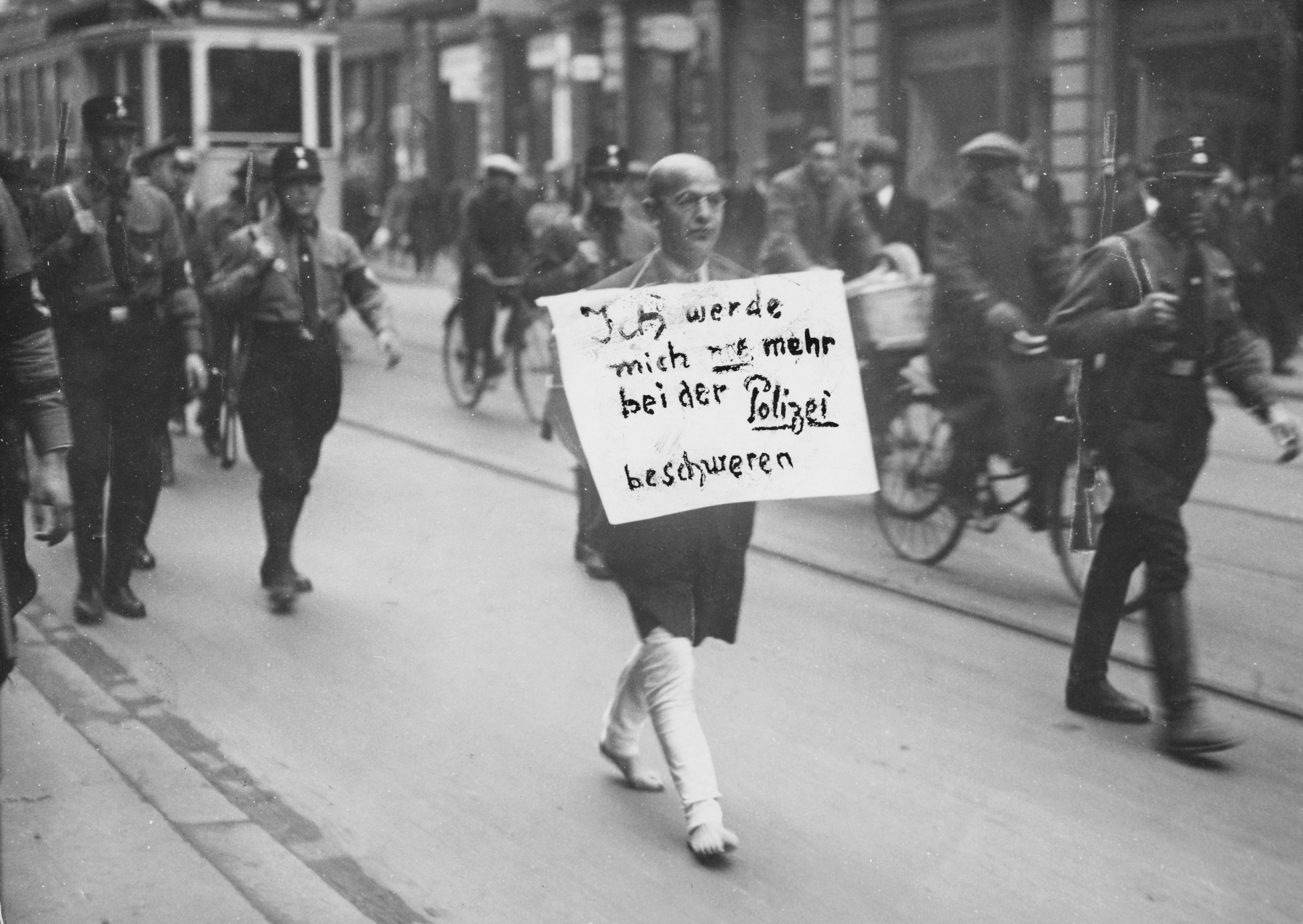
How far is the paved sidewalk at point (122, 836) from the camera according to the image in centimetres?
396

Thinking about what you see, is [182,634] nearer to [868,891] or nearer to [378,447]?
[868,891]

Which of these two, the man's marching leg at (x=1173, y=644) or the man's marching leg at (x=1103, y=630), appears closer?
the man's marching leg at (x=1173, y=644)

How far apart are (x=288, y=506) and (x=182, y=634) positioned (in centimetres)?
72

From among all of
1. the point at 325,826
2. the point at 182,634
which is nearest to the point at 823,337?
the point at 325,826

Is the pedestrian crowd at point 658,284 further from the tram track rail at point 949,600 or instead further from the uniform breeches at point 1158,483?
the tram track rail at point 949,600

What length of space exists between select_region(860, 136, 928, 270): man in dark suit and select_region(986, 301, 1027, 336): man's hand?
368 cm

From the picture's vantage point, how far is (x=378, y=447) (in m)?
11.3

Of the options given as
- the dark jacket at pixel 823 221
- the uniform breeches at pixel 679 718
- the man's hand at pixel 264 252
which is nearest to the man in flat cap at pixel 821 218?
the dark jacket at pixel 823 221

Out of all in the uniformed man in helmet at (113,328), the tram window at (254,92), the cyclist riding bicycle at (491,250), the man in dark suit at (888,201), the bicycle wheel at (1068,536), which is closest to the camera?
the uniformed man in helmet at (113,328)

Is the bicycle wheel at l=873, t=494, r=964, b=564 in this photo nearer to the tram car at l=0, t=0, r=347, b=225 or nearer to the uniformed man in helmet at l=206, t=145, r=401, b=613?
the uniformed man in helmet at l=206, t=145, r=401, b=613

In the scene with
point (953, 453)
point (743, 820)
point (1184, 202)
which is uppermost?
point (1184, 202)

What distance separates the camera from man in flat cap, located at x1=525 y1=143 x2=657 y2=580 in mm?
7691

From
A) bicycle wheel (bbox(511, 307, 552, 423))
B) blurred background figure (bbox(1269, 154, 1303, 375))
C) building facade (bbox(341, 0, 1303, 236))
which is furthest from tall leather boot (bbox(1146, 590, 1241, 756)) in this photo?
blurred background figure (bbox(1269, 154, 1303, 375))

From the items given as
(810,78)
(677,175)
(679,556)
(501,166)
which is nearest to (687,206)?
(677,175)
